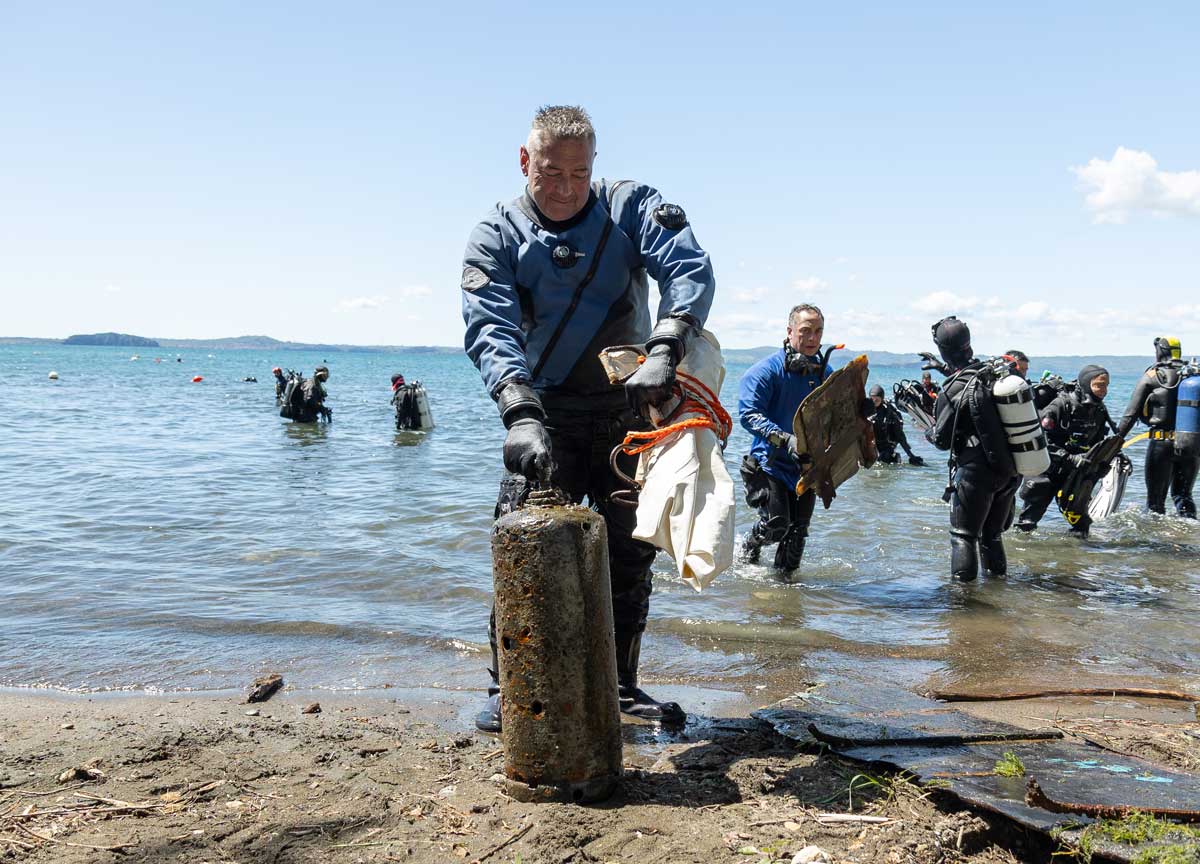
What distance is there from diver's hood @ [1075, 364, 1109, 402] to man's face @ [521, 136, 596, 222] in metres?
8.37

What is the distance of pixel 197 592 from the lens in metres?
6.83

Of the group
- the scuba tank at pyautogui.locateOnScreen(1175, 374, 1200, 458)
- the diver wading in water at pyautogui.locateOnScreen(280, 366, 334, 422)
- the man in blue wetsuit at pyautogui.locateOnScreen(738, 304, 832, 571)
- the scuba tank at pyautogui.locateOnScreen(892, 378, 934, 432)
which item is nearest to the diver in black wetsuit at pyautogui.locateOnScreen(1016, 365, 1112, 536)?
the scuba tank at pyautogui.locateOnScreen(1175, 374, 1200, 458)

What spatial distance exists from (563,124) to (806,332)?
379 centimetres

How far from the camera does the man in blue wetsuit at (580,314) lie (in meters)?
3.32

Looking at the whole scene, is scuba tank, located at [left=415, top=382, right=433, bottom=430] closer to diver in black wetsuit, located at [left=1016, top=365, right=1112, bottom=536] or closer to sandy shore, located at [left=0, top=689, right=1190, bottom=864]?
diver in black wetsuit, located at [left=1016, top=365, right=1112, bottom=536]

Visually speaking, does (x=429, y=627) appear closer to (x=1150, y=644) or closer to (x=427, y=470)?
(x=1150, y=644)

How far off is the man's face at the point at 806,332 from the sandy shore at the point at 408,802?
3498mm

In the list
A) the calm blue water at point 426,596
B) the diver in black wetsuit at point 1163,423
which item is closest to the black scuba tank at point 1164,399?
the diver in black wetsuit at point 1163,423

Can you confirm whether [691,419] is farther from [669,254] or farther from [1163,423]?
[1163,423]

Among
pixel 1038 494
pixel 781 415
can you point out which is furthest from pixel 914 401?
pixel 781 415

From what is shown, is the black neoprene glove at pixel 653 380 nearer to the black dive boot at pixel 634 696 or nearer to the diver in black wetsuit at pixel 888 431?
the black dive boot at pixel 634 696

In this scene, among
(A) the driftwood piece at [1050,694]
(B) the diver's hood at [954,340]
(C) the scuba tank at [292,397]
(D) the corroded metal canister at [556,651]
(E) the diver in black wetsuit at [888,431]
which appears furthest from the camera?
(C) the scuba tank at [292,397]

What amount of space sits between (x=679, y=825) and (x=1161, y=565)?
744 cm

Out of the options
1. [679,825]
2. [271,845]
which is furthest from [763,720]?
[271,845]
